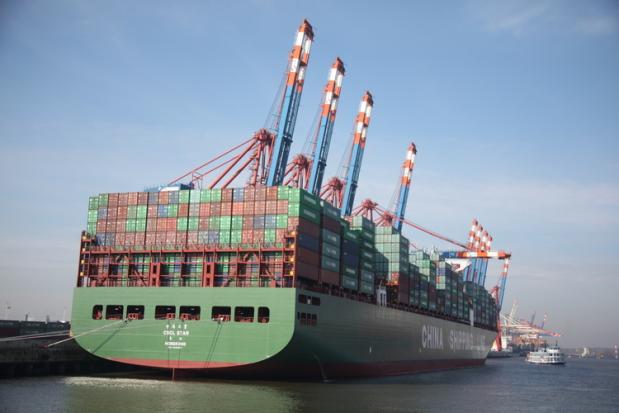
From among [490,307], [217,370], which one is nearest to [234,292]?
[217,370]

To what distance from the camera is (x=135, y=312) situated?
5050 centimetres

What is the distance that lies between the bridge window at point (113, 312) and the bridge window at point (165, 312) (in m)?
3.24

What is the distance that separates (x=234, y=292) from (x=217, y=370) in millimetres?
6035

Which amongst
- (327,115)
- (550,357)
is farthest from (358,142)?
(550,357)

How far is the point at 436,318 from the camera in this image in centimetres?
8375

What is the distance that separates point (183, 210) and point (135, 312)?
353 inches

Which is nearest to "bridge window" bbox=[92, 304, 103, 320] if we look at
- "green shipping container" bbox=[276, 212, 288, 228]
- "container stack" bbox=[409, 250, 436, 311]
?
"green shipping container" bbox=[276, 212, 288, 228]

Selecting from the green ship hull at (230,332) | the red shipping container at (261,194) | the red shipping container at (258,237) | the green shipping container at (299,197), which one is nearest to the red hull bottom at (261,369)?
the green ship hull at (230,332)

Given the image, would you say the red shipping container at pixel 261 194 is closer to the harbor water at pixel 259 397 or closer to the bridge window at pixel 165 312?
the bridge window at pixel 165 312

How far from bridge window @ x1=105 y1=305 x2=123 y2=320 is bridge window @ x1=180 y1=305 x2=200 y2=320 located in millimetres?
5358

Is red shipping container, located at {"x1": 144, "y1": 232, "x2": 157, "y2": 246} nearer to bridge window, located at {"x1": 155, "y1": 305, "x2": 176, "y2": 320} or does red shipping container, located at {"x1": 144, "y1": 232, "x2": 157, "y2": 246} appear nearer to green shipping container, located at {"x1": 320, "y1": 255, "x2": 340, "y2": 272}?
bridge window, located at {"x1": 155, "y1": 305, "x2": 176, "y2": 320}

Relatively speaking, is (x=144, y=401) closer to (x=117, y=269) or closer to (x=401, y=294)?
(x=117, y=269)

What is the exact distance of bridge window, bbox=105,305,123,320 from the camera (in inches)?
1994

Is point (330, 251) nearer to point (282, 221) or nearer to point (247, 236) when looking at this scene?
point (282, 221)
